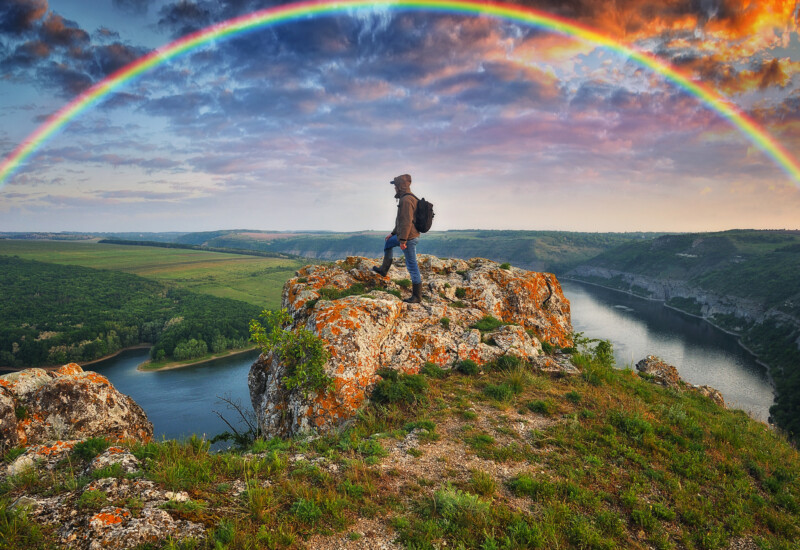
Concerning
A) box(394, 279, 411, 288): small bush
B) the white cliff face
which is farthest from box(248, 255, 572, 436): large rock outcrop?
the white cliff face

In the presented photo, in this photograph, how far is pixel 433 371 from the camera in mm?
9938

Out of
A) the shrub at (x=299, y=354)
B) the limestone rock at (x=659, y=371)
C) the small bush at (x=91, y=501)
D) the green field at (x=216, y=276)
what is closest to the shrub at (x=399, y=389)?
the shrub at (x=299, y=354)

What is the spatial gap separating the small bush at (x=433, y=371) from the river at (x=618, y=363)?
43.2 meters

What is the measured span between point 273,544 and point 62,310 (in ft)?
493

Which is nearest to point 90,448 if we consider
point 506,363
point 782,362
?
point 506,363

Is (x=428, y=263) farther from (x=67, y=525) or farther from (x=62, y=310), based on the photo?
(x=62, y=310)

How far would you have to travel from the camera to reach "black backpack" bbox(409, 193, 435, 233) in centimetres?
1059

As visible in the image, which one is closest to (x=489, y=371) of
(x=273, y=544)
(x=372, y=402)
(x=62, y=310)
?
(x=372, y=402)

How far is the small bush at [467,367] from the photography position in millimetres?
10117

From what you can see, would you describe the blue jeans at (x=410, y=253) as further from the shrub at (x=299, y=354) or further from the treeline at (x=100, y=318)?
the treeline at (x=100, y=318)

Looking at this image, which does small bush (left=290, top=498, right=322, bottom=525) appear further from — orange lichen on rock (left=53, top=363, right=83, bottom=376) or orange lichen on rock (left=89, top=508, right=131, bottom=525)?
orange lichen on rock (left=53, top=363, right=83, bottom=376)

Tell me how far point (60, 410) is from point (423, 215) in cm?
998

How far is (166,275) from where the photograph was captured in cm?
17000

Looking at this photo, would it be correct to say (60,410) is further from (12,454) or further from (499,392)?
(499,392)
